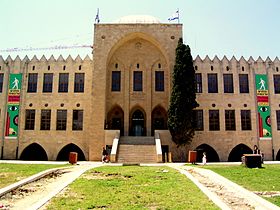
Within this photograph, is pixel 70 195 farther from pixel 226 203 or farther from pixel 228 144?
pixel 228 144

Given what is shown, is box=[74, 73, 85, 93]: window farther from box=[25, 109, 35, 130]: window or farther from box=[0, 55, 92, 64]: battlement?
box=[25, 109, 35, 130]: window

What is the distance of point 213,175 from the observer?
14.2 m

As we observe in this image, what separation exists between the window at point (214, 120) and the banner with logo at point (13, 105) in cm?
2196

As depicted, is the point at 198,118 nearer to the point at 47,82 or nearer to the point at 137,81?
the point at 137,81

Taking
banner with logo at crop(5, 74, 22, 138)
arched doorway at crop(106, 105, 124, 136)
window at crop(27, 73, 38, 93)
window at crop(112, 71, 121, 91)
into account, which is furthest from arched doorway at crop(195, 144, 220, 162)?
banner with logo at crop(5, 74, 22, 138)

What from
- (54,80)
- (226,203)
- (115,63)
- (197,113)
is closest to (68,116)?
(54,80)

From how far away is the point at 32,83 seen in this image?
3200cm

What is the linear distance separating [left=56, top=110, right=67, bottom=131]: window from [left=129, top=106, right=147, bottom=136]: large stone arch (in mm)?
7508

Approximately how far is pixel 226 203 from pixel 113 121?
2405cm

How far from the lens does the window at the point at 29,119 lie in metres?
30.9

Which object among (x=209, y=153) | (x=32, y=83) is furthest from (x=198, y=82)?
(x=32, y=83)

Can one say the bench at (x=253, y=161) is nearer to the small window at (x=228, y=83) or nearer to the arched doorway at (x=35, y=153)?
the small window at (x=228, y=83)

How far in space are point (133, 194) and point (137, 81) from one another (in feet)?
74.9

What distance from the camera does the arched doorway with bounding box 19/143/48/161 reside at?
→ 31172mm
